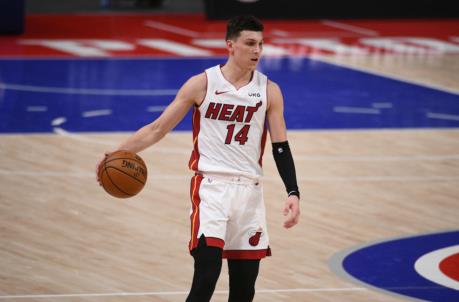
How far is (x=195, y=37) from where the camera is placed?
77.3 feet

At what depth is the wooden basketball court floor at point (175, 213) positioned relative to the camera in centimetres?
891

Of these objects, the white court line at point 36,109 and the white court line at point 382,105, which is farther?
the white court line at point 382,105

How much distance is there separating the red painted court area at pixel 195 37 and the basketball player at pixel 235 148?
1386 cm

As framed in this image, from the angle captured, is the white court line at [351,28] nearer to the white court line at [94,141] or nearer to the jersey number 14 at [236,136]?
the white court line at [94,141]

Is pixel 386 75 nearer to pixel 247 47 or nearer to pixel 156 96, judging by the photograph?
pixel 156 96

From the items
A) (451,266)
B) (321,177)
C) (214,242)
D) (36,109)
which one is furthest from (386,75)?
(214,242)

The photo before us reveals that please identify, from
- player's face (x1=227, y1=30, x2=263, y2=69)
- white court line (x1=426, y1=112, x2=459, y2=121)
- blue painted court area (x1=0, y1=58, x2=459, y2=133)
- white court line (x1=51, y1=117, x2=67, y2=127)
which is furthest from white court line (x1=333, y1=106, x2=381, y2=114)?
player's face (x1=227, y1=30, x2=263, y2=69)

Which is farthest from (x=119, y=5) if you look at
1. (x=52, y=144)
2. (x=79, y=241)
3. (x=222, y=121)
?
(x=222, y=121)

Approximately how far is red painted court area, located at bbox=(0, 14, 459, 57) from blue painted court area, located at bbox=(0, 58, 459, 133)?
1.10 m

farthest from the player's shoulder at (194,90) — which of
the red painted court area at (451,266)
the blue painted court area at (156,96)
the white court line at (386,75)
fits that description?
the white court line at (386,75)

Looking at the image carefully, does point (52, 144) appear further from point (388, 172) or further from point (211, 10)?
point (211, 10)

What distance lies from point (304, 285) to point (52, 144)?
5736 millimetres

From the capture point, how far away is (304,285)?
8.96 meters

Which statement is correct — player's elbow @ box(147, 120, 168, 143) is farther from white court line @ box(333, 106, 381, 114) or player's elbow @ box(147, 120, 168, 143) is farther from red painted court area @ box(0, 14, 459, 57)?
red painted court area @ box(0, 14, 459, 57)
